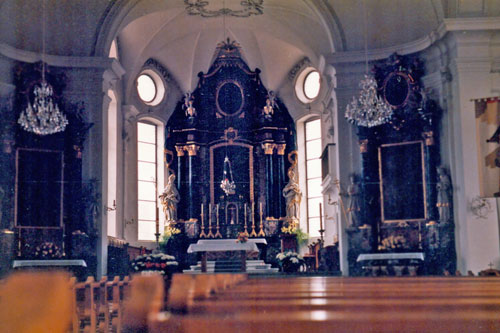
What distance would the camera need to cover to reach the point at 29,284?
2215 millimetres

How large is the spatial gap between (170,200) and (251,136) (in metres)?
3.13

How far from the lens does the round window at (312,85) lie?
22.2 m

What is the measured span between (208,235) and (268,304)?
63.0 ft

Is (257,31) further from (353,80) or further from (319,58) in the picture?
(353,80)

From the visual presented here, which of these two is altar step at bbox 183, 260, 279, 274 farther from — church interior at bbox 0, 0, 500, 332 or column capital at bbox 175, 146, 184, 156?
column capital at bbox 175, 146, 184, 156

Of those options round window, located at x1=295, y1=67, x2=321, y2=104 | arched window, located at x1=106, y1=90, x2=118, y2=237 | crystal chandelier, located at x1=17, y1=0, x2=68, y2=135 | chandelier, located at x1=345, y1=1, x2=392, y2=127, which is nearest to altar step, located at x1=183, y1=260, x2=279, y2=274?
arched window, located at x1=106, y1=90, x2=118, y2=237

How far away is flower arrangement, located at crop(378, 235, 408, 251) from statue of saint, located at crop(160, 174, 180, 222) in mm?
7082

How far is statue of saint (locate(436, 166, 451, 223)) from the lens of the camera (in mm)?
14820

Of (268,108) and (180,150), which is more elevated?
(268,108)

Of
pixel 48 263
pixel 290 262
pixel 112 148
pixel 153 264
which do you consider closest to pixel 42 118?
pixel 48 263

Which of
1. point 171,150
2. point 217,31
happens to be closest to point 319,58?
point 217,31

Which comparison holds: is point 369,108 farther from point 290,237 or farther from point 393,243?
point 290,237

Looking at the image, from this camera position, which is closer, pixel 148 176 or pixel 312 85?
pixel 148 176

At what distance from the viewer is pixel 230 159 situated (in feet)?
72.1
